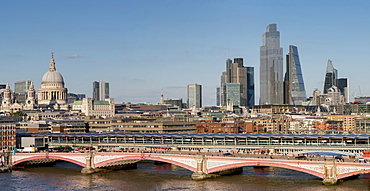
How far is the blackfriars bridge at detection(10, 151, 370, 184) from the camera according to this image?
76.1m

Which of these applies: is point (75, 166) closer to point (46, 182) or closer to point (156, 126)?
point (46, 182)

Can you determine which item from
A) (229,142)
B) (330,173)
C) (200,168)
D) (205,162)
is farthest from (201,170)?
(229,142)

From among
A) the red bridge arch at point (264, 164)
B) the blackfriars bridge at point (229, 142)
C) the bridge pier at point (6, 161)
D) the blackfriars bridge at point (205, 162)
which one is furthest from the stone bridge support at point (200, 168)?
the bridge pier at point (6, 161)

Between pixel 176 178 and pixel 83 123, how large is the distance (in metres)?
81.4

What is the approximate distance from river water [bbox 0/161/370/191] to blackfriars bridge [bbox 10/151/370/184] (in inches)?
56.0

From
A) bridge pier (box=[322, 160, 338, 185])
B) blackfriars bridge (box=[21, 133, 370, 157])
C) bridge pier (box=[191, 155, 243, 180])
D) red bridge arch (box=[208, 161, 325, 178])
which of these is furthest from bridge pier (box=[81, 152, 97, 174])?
bridge pier (box=[322, 160, 338, 185])

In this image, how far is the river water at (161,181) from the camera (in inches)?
3083

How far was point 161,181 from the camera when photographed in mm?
85188

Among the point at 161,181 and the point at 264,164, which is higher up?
the point at 264,164

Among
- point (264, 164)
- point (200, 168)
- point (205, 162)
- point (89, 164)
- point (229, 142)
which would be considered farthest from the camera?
point (229, 142)

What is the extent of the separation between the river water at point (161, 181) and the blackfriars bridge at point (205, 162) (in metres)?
1.42

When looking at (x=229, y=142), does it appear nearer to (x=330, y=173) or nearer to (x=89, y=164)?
(x=89, y=164)

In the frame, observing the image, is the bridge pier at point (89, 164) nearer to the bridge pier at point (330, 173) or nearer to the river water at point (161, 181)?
the river water at point (161, 181)

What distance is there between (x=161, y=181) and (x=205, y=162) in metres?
6.38
